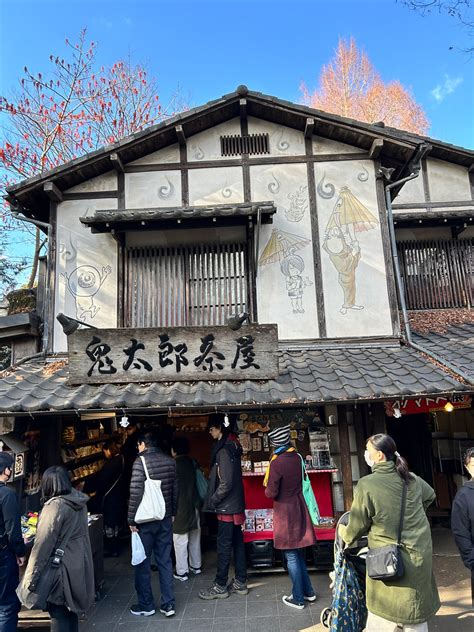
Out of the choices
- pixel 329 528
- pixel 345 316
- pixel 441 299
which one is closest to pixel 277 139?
pixel 345 316

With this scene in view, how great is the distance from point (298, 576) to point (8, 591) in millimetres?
3696

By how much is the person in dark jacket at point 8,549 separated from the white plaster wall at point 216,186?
19.8ft

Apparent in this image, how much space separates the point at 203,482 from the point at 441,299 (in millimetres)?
7134

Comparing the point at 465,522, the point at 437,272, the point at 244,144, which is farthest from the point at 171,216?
the point at 437,272

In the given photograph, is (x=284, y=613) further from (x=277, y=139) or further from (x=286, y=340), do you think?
(x=277, y=139)

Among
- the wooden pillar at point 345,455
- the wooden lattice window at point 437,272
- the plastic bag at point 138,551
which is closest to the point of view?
the plastic bag at point 138,551

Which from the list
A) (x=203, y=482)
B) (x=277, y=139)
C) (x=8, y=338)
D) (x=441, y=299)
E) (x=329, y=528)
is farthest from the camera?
(x=441, y=299)

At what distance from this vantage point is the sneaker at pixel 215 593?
20.6 feet

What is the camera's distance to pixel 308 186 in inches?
341

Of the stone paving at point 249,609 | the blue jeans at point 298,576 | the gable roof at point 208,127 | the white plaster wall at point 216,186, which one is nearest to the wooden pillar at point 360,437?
the stone paving at point 249,609

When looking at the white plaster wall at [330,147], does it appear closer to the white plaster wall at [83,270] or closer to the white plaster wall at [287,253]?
the white plaster wall at [287,253]

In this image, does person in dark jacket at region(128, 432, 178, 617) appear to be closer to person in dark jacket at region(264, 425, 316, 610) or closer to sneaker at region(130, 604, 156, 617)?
sneaker at region(130, 604, 156, 617)

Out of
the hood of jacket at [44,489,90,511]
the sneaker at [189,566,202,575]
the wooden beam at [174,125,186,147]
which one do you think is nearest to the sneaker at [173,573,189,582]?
the sneaker at [189,566,202,575]

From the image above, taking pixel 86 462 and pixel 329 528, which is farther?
pixel 86 462
